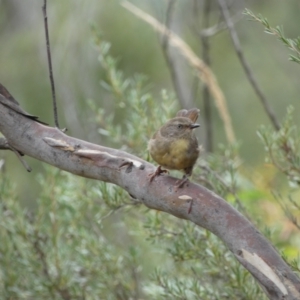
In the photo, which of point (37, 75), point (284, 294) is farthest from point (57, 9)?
point (284, 294)

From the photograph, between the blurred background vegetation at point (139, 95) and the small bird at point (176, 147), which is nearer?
the small bird at point (176, 147)

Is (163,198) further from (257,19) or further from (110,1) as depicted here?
(110,1)

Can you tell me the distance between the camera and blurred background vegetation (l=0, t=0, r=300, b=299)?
2.28 meters

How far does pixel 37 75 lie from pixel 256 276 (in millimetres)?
4446

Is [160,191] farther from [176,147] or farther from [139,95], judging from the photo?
[139,95]

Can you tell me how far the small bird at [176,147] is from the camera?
182 cm

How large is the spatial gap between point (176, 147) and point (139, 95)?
0.60 meters

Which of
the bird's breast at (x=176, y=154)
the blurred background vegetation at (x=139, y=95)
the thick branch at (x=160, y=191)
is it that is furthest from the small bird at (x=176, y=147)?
the thick branch at (x=160, y=191)

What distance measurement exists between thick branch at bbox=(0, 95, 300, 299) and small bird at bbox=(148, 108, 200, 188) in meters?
0.31

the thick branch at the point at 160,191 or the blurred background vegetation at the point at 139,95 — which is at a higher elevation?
the thick branch at the point at 160,191

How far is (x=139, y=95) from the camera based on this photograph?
7.80 ft

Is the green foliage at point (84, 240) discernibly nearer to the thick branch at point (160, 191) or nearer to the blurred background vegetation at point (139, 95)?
the blurred background vegetation at point (139, 95)

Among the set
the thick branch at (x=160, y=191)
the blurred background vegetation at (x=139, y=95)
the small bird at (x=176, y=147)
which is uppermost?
the thick branch at (x=160, y=191)

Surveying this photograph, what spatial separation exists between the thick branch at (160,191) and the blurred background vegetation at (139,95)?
0.45 m
